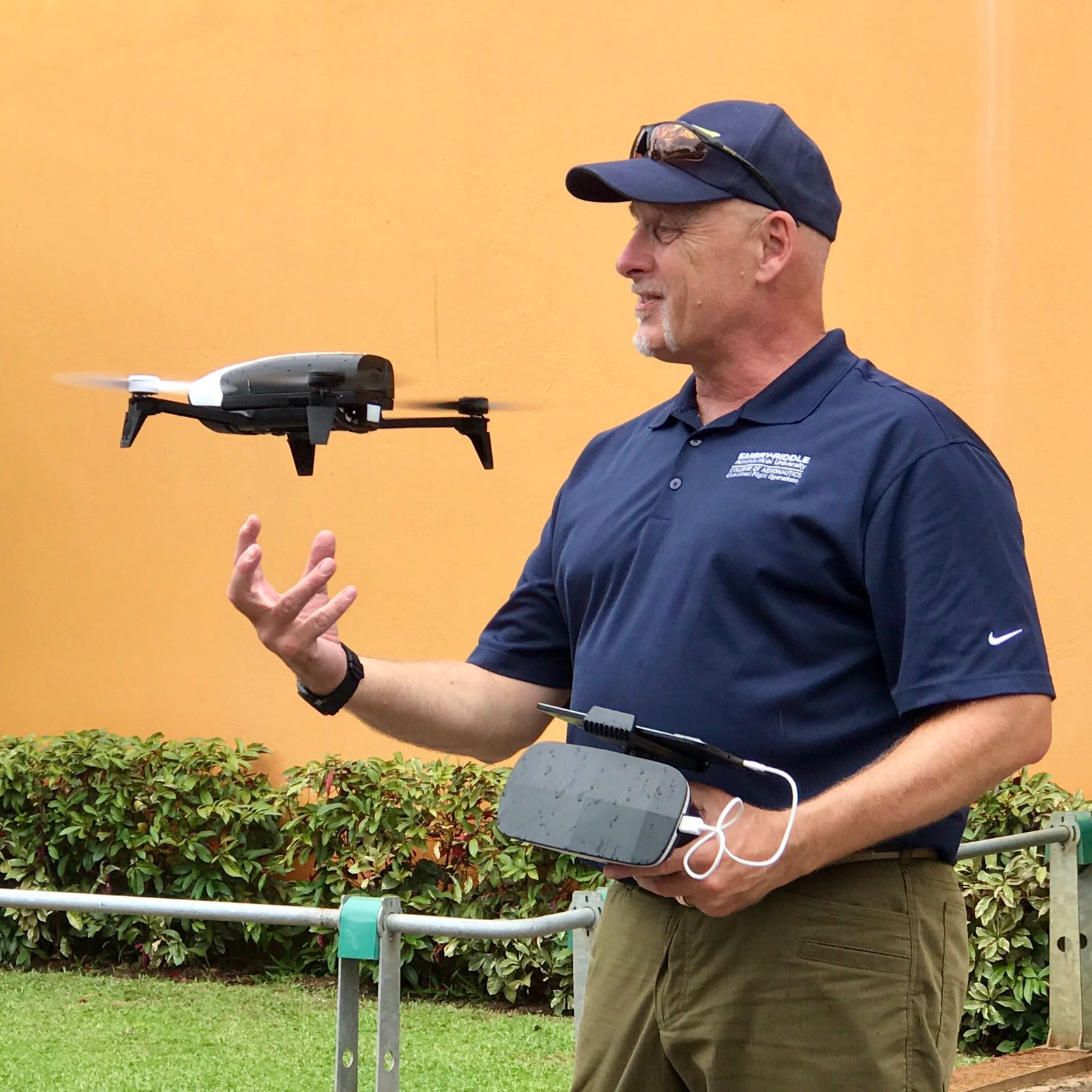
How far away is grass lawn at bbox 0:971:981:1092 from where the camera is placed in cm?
542

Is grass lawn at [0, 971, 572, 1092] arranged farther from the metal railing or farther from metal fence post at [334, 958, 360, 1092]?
metal fence post at [334, 958, 360, 1092]

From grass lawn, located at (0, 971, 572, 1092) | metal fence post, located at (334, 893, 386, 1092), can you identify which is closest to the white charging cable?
metal fence post, located at (334, 893, 386, 1092)

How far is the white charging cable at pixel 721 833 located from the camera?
189 cm

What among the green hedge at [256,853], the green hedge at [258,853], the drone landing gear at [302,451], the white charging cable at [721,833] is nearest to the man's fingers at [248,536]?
the drone landing gear at [302,451]

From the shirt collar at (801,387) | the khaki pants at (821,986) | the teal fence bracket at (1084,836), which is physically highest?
the shirt collar at (801,387)

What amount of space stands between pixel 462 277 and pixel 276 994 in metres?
3.19

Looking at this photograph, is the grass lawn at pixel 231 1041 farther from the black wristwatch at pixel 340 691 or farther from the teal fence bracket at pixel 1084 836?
the black wristwatch at pixel 340 691

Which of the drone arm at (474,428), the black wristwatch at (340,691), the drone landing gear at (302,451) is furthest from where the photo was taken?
the drone arm at (474,428)

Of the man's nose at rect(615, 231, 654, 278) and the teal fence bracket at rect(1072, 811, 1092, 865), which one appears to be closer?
the man's nose at rect(615, 231, 654, 278)

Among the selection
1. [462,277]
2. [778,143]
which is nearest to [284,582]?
[462,277]

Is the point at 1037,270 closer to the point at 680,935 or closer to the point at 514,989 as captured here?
the point at 514,989

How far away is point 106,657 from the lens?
7.67m

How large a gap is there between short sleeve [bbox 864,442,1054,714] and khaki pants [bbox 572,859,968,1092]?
0.31 m

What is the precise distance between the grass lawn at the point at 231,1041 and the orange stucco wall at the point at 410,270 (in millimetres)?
1237
